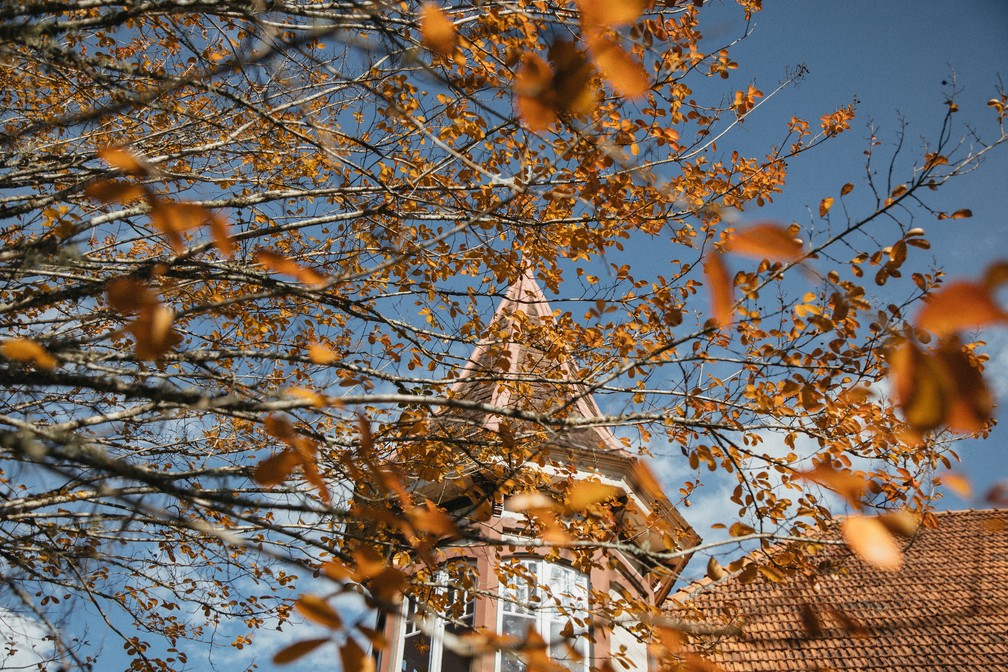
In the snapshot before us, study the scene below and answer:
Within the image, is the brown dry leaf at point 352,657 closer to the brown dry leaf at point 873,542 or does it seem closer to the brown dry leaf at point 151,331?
the brown dry leaf at point 151,331

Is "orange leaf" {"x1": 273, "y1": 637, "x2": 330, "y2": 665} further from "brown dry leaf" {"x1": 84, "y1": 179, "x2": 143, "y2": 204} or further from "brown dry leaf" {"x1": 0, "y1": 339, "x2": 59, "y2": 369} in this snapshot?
"brown dry leaf" {"x1": 84, "y1": 179, "x2": 143, "y2": 204}

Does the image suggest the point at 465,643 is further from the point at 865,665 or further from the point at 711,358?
the point at 865,665

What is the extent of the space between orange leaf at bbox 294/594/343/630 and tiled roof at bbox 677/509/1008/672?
7.31 meters

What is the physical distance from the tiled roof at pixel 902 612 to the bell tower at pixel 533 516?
1810 mm

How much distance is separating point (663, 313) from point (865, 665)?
769cm

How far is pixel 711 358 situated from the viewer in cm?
291

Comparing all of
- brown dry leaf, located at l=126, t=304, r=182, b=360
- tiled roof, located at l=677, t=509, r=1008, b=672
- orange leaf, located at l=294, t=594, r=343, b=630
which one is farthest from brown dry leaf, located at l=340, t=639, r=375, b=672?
tiled roof, located at l=677, t=509, r=1008, b=672

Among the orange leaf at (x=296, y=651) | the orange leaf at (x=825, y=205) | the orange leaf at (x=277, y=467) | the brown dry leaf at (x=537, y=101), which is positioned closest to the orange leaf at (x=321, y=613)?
the orange leaf at (x=296, y=651)

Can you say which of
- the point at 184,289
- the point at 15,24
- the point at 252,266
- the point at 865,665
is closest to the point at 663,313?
the point at 252,266

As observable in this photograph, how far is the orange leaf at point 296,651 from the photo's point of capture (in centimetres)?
170

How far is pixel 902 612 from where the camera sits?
1020cm

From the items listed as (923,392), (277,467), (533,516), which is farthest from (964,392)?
(533,516)

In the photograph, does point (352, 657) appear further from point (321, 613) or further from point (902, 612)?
point (902, 612)

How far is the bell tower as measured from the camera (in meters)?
2.72
